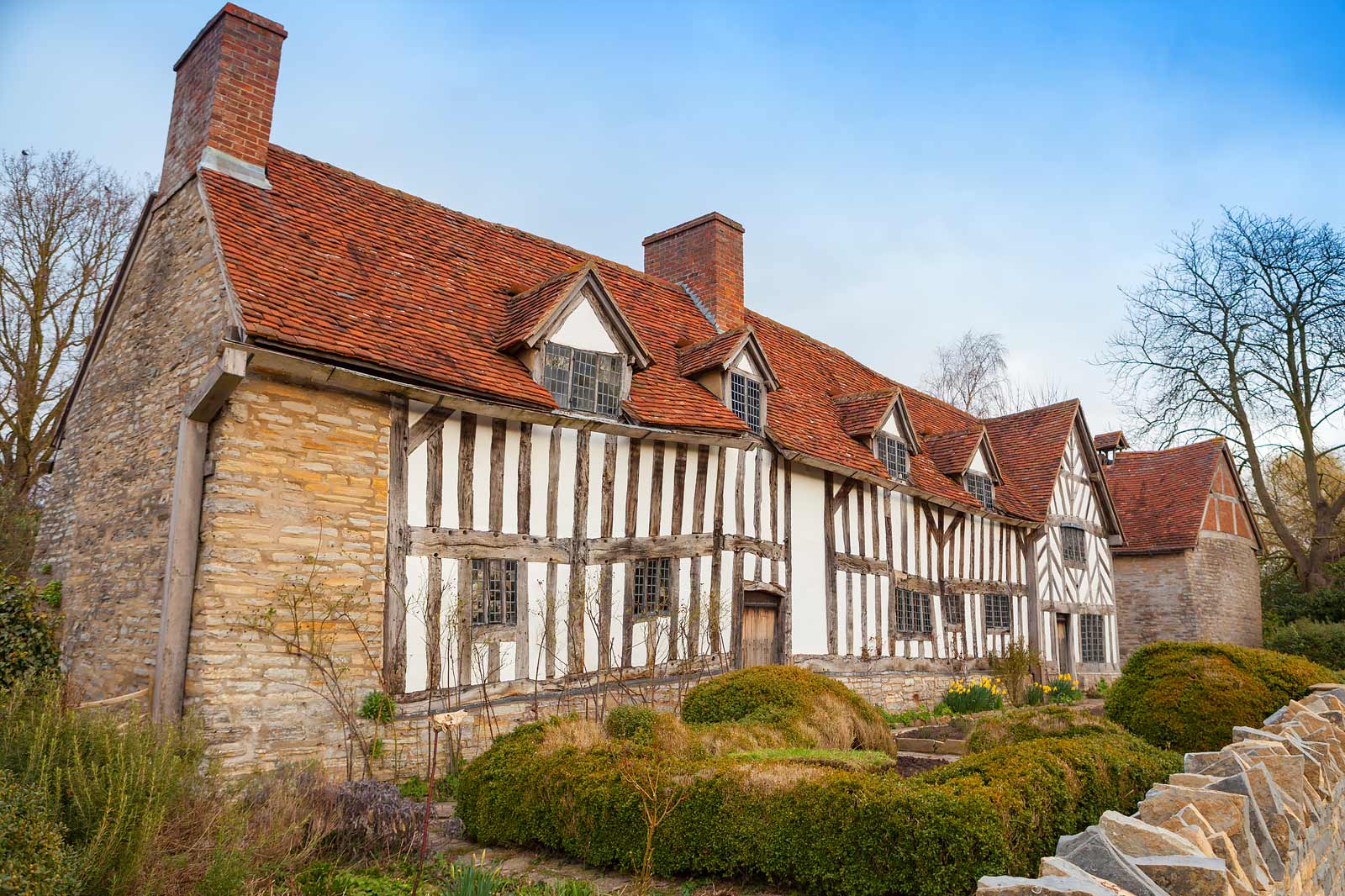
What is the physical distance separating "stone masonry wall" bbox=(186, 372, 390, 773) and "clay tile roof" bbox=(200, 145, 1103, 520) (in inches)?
31.8

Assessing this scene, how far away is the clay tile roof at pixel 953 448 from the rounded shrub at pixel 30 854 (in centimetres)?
1757

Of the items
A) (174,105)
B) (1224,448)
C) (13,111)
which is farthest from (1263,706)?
(13,111)

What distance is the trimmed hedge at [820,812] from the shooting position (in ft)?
16.9

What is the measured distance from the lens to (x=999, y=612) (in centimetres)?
1991

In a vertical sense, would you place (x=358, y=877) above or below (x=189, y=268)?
below

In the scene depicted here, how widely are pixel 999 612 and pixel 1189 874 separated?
17420 millimetres

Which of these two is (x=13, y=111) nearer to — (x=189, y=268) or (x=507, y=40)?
(x=189, y=268)

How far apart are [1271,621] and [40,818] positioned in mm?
31501

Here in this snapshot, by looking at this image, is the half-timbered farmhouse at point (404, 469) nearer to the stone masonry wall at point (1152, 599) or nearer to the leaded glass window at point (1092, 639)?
the leaded glass window at point (1092, 639)

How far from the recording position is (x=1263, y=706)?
9398 millimetres

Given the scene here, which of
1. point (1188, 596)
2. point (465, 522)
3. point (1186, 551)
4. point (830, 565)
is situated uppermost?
point (1186, 551)

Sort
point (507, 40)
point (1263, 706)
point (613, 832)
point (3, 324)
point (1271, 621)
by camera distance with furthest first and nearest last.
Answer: point (1271, 621), point (3, 324), point (507, 40), point (1263, 706), point (613, 832)

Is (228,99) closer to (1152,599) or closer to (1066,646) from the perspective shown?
(1066,646)

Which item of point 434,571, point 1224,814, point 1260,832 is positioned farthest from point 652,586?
point 1224,814
